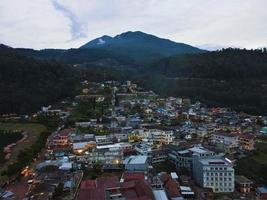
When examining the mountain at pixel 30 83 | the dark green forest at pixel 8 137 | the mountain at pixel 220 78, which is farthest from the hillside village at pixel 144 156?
the mountain at pixel 220 78

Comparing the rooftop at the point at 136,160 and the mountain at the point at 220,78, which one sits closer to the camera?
the rooftop at the point at 136,160

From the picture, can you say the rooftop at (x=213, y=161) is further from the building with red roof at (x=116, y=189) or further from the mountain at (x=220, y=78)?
the mountain at (x=220, y=78)

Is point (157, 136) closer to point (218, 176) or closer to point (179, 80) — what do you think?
point (218, 176)

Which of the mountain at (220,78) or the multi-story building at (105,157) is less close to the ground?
the mountain at (220,78)

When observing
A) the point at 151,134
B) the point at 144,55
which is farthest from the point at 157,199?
the point at 144,55

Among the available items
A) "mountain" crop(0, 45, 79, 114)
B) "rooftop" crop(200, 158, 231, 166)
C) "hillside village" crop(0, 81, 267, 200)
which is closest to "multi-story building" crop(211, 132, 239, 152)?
"hillside village" crop(0, 81, 267, 200)

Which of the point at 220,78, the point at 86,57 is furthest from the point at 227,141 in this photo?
the point at 86,57
